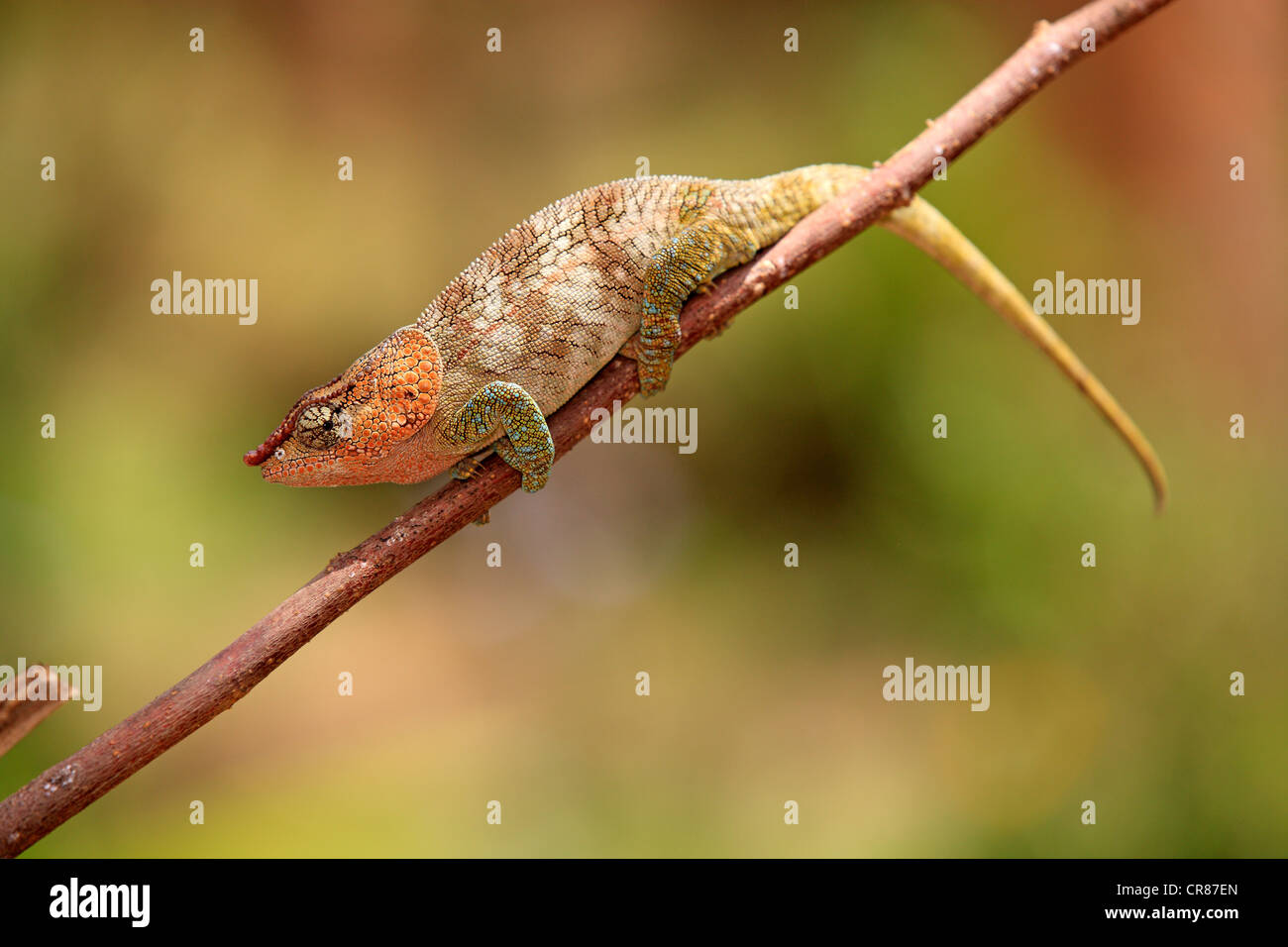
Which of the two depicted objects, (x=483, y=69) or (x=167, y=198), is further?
(x=483, y=69)

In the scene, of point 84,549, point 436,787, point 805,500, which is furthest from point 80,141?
point 805,500

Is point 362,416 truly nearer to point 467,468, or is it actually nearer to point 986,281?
point 467,468

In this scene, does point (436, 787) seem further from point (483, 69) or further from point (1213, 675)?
point (483, 69)

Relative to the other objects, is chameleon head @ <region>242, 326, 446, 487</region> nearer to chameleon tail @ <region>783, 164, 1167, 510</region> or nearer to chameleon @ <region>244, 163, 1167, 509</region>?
chameleon @ <region>244, 163, 1167, 509</region>

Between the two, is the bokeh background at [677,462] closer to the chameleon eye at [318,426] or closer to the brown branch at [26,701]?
the brown branch at [26,701]

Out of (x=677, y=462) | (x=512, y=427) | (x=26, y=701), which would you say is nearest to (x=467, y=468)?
(x=512, y=427)

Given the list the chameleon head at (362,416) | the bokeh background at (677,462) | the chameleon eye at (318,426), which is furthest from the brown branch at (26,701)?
the bokeh background at (677,462)
